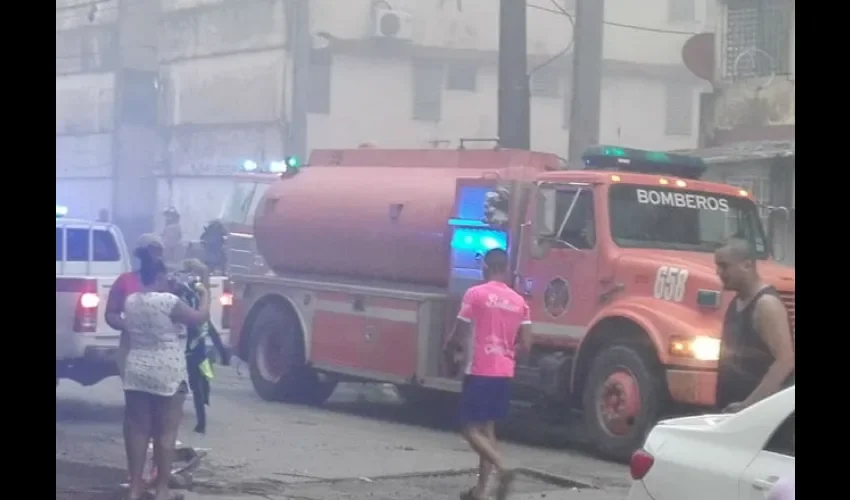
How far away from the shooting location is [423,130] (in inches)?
1209

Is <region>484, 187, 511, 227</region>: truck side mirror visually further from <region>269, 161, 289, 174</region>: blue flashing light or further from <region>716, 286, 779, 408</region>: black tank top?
<region>716, 286, 779, 408</region>: black tank top

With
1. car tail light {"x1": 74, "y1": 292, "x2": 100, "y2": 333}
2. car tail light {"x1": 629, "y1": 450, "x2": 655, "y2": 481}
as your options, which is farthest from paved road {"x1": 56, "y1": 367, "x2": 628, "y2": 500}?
car tail light {"x1": 629, "y1": 450, "x2": 655, "y2": 481}

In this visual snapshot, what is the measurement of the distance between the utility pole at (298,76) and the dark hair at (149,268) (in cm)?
1883

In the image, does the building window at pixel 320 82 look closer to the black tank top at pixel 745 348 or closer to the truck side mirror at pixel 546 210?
the truck side mirror at pixel 546 210

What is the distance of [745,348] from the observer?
7.31 meters

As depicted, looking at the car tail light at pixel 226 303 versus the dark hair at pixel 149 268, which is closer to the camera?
the dark hair at pixel 149 268

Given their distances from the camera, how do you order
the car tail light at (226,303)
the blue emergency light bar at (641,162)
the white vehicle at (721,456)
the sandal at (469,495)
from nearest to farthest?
the white vehicle at (721,456)
the sandal at (469,495)
the blue emergency light bar at (641,162)
the car tail light at (226,303)

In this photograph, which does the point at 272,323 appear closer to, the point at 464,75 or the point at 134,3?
the point at 134,3

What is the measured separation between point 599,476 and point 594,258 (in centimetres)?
189

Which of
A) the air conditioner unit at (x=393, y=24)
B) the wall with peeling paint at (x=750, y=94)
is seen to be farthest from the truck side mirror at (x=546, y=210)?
the air conditioner unit at (x=393, y=24)

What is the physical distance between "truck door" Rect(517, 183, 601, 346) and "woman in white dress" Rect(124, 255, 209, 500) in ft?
12.7

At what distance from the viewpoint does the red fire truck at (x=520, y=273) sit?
11.2m

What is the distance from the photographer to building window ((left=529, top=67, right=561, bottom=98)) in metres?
31.4
